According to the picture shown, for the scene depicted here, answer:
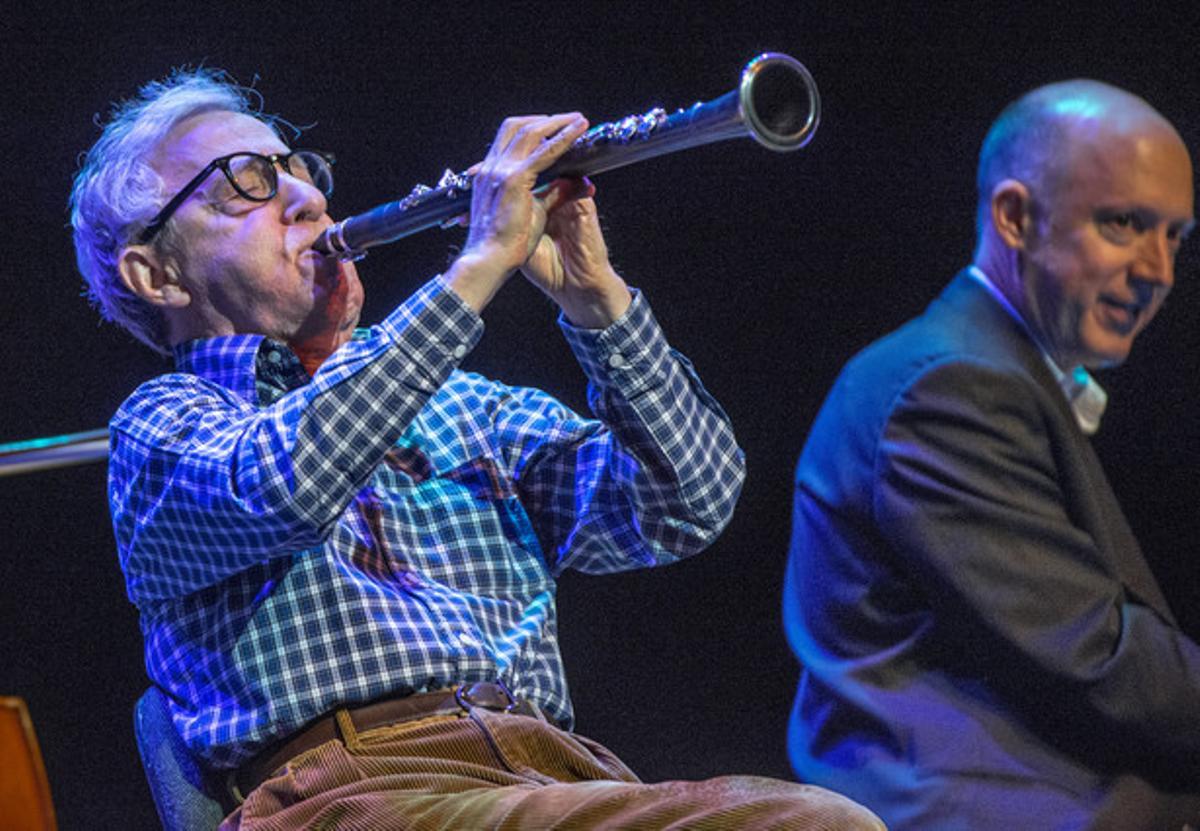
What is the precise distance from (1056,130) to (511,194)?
2.14ft

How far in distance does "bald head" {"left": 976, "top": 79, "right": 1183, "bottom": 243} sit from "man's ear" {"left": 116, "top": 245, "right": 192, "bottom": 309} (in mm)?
1169

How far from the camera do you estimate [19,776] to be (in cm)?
154

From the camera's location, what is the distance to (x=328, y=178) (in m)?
2.26

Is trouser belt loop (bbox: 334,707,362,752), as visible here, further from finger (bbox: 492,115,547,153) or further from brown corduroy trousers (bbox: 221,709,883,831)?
finger (bbox: 492,115,547,153)

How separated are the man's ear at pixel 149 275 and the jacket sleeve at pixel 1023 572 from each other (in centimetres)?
111

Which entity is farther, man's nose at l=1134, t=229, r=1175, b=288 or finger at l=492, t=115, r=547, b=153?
finger at l=492, t=115, r=547, b=153

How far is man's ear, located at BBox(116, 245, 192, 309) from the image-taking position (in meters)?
2.15

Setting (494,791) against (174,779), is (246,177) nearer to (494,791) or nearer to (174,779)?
(174,779)

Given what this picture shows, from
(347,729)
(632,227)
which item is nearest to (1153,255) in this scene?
(347,729)

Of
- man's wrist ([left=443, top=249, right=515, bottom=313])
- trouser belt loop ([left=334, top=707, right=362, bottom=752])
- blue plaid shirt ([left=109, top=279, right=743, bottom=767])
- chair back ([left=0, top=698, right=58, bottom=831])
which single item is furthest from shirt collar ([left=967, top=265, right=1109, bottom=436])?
chair back ([left=0, top=698, right=58, bottom=831])

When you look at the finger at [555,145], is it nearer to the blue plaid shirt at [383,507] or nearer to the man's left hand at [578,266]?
the man's left hand at [578,266]

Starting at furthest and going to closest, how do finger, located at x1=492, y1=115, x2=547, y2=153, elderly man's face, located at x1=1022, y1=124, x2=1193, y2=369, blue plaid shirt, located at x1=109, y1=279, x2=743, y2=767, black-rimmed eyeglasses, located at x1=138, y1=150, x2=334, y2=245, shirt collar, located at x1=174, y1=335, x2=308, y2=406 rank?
black-rimmed eyeglasses, located at x1=138, y1=150, x2=334, y2=245
shirt collar, located at x1=174, y1=335, x2=308, y2=406
finger, located at x1=492, y1=115, x2=547, y2=153
blue plaid shirt, located at x1=109, y1=279, x2=743, y2=767
elderly man's face, located at x1=1022, y1=124, x2=1193, y2=369

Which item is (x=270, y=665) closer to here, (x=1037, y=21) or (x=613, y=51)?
(x=613, y=51)

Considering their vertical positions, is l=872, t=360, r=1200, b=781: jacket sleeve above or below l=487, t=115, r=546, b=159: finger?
below
